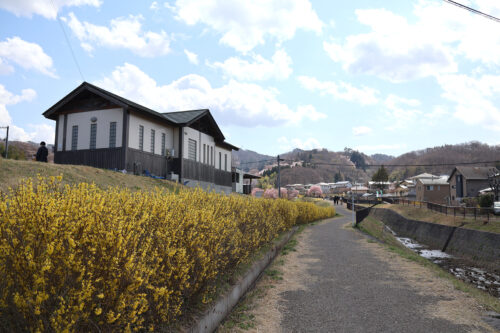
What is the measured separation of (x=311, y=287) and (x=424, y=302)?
82.7 inches

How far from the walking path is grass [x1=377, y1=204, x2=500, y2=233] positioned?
1384cm

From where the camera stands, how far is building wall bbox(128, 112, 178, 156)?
17.5 metres

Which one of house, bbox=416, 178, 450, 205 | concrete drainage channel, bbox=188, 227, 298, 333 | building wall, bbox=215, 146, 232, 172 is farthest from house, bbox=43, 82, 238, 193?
house, bbox=416, 178, 450, 205

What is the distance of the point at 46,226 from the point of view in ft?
9.17

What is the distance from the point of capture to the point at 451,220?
23.6 metres

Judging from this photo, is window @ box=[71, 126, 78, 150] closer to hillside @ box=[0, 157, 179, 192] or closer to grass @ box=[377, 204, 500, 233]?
hillside @ box=[0, 157, 179, 192]

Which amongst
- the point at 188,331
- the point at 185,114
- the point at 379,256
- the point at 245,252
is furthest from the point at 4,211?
the point at 185,114

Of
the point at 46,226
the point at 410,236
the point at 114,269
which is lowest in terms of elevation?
the point at 410,236

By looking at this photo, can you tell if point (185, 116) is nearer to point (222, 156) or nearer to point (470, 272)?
point (222, 156)

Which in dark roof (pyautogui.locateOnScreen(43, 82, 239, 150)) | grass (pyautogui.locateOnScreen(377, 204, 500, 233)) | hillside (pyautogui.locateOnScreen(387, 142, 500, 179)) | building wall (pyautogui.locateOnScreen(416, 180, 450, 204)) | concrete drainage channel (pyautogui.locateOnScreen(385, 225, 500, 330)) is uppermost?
hillside (pyautogui.locateOnScreen(387, 142, 500, 179))

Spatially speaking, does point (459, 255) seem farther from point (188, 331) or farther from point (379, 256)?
point (188, 331)

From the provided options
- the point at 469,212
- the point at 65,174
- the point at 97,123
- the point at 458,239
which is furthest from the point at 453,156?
the point at 65,174

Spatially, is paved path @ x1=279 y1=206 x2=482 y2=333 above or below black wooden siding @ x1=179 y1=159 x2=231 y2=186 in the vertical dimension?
below

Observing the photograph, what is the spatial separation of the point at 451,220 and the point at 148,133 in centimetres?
2251
